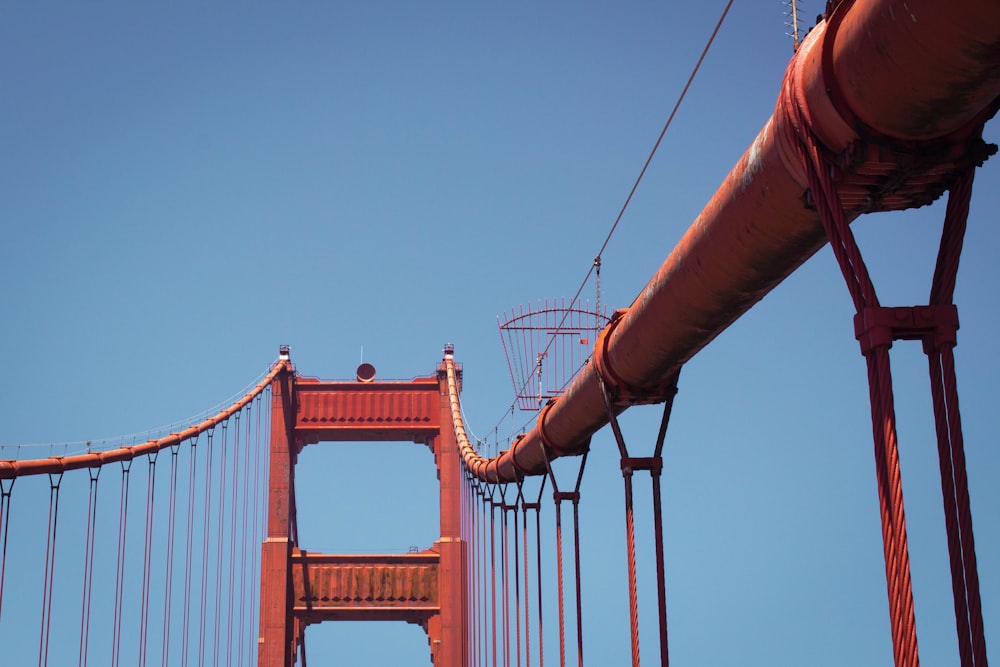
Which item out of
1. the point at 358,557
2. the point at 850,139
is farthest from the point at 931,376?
the point at 358,557

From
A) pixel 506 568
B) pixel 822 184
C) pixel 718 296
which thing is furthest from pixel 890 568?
pixel 506 568

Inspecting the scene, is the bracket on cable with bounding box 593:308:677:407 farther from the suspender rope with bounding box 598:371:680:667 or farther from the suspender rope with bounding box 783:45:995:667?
the suspender rope with bounding box 783:45:995:667

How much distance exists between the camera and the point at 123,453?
23891 millimetres

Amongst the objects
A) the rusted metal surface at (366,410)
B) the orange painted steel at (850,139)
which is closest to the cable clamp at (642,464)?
the orange painted steel at (850,139)

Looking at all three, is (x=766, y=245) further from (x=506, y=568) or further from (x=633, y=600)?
(x=506, y=568)

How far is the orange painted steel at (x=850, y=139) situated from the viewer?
177 inches

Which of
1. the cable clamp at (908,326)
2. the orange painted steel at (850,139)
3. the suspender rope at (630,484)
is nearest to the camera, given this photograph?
the orange painted steel at (850,139)

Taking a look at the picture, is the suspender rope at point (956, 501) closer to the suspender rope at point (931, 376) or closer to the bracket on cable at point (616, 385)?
the suspender rope at point (931, 376)

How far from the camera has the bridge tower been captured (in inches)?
1350

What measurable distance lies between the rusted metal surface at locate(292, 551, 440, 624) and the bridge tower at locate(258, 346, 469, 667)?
0.03m

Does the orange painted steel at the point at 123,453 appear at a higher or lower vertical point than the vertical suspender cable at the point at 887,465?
higher

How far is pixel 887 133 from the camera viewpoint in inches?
202

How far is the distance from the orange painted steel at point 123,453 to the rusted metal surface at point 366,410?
4.10ft

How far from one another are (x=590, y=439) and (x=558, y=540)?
4.61 feet
